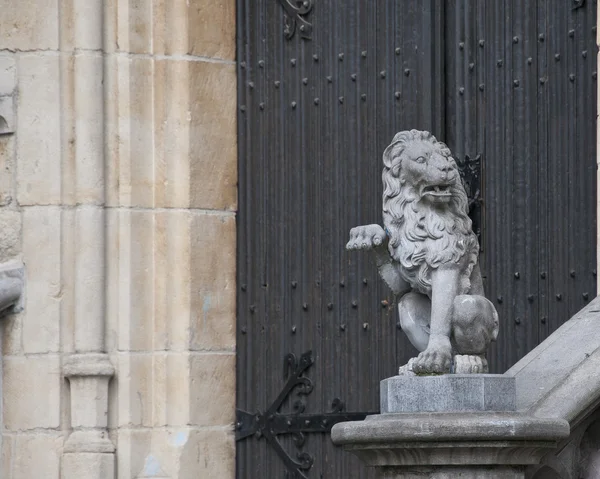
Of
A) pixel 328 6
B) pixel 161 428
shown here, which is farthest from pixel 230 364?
pixel 328 6

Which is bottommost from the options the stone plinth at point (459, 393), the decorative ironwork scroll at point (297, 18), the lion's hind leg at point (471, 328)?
the stone plinth at point (459, 393)

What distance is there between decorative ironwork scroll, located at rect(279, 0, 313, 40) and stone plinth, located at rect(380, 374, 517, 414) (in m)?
3.12

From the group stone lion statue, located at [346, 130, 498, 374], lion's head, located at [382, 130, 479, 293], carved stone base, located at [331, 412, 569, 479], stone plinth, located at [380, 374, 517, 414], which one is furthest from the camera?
lion's head, located at [382, 130, 479, 293]

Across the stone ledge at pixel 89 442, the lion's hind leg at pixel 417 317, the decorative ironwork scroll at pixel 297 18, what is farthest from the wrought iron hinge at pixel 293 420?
the lion's hind leg at pixel 417 317

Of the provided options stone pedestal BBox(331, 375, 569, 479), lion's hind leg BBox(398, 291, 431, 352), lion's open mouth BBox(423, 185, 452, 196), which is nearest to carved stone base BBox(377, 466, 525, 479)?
stone pedestal BBox(331, 375, 569, 479)

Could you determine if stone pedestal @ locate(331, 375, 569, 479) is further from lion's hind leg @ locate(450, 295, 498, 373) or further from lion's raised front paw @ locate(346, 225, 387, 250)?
lion's raised front paw @ locate(346, 225, 387, 250)

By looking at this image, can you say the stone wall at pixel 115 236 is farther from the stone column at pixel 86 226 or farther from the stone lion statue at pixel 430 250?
the stone lion statue at pixel 430 250

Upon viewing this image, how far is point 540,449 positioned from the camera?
5.13 m

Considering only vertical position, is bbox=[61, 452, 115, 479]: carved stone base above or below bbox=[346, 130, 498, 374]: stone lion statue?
below

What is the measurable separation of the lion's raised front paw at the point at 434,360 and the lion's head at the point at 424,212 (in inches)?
10.7

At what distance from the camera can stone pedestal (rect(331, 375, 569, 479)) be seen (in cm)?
503

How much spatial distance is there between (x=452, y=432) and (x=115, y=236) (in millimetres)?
3100

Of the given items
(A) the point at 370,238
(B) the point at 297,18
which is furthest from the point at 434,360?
(B) the point at 297,18

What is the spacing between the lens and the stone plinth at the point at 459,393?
5164mm
